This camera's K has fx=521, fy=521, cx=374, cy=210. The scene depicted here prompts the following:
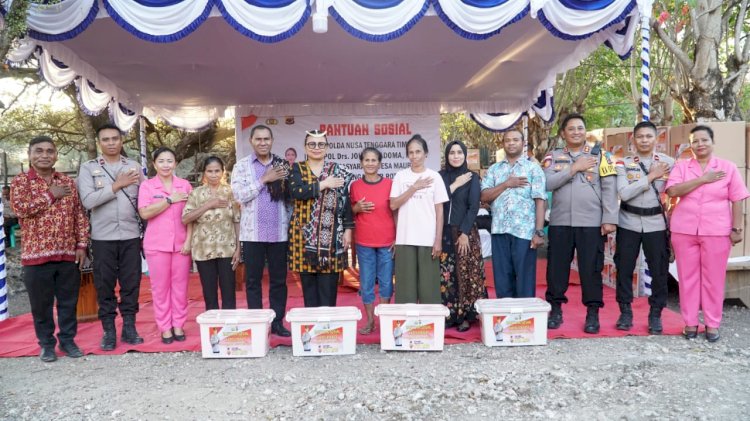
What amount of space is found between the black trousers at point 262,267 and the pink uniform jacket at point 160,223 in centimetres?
50

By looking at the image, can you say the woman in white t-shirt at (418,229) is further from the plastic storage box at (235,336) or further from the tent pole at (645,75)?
the tent pole at (645,75)

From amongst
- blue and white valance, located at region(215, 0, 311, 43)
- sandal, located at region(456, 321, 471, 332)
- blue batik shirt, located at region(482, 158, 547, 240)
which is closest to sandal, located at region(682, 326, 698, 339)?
blue batik shirt, located at region(482, 158, 547, 240)

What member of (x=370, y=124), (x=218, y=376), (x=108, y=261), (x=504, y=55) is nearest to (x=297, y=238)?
(x=218, y=376)

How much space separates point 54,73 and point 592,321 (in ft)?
18.7

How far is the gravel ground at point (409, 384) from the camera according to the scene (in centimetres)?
275

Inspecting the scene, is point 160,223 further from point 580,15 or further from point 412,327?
point 580,15

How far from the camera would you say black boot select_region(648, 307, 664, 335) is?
3.94 metres

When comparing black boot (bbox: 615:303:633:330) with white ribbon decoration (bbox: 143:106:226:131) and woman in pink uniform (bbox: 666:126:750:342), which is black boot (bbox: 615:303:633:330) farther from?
white ribbon decoration (bbox: 143:106:226:131)

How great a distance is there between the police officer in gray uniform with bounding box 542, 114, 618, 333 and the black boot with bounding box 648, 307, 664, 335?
0.38m

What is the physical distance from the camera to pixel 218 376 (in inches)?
129

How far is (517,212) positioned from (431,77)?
3385mm

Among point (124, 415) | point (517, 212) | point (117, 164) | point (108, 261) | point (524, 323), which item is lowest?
point (124, 415)

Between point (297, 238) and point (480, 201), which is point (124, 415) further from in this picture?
point (480, 201)

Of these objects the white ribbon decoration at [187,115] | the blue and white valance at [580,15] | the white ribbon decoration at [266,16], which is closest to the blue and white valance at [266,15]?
the white ribbon decoration at [266,16]
